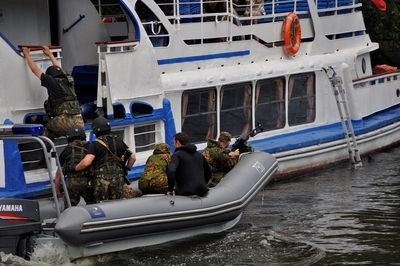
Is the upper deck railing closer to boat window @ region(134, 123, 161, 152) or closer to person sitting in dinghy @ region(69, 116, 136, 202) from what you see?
boat window @ region(134, 123, 161, 152)

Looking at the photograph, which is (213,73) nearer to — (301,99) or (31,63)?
(301,99)

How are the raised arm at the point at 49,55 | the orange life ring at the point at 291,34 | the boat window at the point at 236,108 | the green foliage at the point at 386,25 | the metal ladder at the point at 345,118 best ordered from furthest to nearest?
the green foliage at the point at 386,25 < the metal ladder at the point at 345,118 < the orange life ring at the point at 291,34 < the boat window at the point at 236,108 < the raised arm at the point at 49,55

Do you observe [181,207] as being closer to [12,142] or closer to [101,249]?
[101,249]

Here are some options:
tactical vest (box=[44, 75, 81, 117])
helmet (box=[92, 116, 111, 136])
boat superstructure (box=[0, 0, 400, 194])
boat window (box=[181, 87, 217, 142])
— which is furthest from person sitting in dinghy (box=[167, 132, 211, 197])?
boat window (box=[181, 87, 217, 142])

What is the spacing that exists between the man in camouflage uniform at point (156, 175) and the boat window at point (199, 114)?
2993 millimetres

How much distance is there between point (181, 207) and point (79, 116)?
80.4 inches

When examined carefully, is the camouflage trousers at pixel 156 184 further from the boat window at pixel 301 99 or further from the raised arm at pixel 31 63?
the boat window at pixel 301 99

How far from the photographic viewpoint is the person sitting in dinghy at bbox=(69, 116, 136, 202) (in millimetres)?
12164

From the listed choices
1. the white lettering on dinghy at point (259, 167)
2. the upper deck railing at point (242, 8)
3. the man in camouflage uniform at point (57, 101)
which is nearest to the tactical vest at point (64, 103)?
the man in camouflage uniform at point (57, 101)

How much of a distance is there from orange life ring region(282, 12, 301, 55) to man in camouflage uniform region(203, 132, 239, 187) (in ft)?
13.6

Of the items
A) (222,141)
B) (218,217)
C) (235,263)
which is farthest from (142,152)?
(235,263)

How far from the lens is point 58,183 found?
12.3 metres

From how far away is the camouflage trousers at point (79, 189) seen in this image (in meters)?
12.3

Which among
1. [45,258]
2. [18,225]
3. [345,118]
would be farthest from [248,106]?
[18,225]
